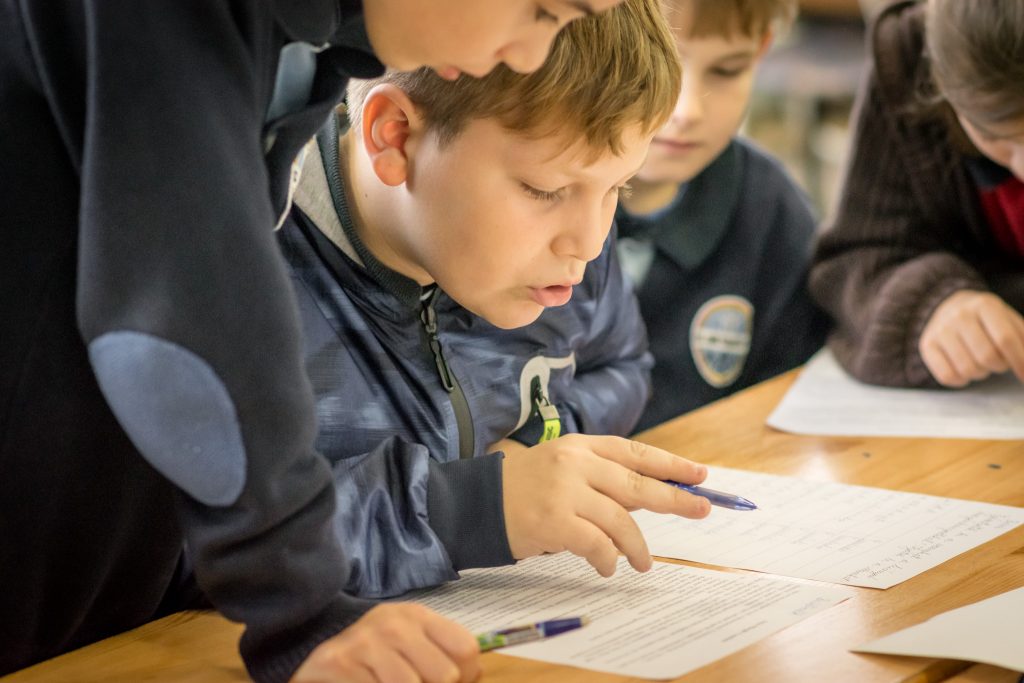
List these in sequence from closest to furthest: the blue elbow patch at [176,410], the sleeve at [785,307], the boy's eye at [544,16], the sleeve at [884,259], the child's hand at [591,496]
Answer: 1. the blue elbow patch at [176,410]
2. the boy's eye at [544,16]
3. the child's hand at [591,496]
4. the sleeve at [884,259]
5. the sleeve at [785,307]

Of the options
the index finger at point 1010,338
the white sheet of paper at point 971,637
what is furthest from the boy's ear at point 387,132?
the index finger at point 1010,338

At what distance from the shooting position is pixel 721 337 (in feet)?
5.23

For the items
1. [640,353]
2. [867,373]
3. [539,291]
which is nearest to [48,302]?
[539,291]

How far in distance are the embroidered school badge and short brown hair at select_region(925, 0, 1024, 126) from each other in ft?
1.38

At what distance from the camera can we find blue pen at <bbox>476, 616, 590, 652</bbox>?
749 millimetres

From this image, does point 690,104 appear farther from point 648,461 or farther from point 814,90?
point 814,90

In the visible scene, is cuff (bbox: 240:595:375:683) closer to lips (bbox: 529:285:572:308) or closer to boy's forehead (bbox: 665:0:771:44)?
lips (bbox: 529:285:572:308)

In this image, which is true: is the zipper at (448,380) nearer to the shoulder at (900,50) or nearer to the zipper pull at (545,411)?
the zipper pull at (545,411)

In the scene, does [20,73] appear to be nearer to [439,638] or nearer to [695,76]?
[439,638]

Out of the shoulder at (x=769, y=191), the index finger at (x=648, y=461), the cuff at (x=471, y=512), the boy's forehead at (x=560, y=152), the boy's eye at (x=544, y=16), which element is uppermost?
the boy's eye at (x=544, y=16)

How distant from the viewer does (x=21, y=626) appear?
82 cm

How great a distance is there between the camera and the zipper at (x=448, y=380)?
39.6 inches

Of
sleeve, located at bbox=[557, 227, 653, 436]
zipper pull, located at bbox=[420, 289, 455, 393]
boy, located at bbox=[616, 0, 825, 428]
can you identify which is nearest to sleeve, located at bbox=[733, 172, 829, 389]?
boy, located at bbox=[616, 0, 825, 428]

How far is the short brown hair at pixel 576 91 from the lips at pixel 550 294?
0.12m
